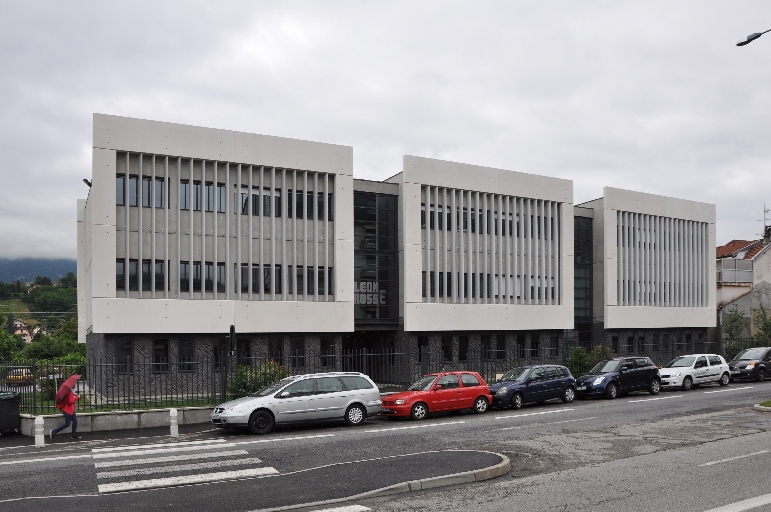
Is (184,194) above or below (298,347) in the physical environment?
above

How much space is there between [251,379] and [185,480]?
11952 mm

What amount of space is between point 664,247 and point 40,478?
40.2 m

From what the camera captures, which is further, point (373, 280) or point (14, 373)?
point (373, 280)

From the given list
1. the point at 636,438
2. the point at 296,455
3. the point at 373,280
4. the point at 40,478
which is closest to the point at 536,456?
the point at 636,438

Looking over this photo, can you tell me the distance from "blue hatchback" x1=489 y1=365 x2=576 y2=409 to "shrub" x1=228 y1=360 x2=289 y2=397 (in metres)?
7.39

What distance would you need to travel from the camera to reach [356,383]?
21203 millimetres

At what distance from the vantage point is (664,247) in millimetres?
45750

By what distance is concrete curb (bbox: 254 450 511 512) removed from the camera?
35.3 ft

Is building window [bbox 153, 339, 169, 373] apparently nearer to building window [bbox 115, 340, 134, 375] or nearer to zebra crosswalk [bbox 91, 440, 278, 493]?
building window [bbox 115, 340, 134, 375]

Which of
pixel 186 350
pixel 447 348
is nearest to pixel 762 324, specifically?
pixel 447 348

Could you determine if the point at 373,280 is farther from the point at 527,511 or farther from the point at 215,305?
the point at 527,511

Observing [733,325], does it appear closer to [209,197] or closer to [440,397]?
[440,397]

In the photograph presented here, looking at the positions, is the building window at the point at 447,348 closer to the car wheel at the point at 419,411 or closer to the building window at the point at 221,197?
the building window at the point at 221,197

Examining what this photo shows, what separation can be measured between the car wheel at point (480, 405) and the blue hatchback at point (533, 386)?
31.7 inches
